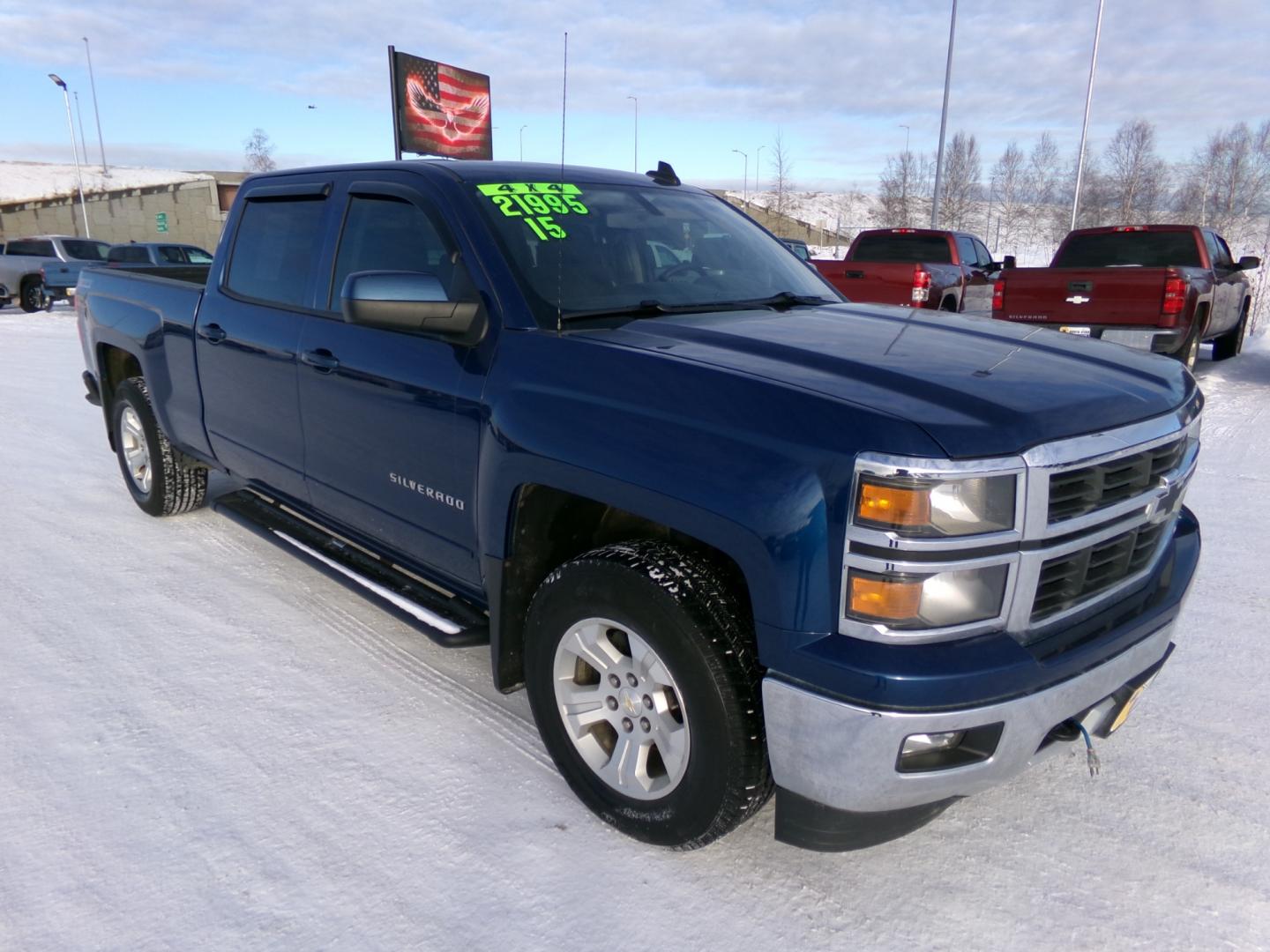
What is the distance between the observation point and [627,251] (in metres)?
3.22

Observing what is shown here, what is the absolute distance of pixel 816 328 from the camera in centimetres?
281

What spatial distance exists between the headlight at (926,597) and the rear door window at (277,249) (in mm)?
2646

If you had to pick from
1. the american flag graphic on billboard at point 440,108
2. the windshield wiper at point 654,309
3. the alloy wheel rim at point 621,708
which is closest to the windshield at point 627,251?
the windshield wiper at point 654,309

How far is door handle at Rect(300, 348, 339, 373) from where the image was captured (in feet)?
11.0

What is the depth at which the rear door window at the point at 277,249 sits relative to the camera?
3684mm

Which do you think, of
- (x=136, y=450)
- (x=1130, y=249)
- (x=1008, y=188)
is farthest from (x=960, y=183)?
(x=136, y=450)

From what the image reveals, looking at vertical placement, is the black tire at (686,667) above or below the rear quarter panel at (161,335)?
below

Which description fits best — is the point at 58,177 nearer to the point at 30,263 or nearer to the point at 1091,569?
the point at 30,263

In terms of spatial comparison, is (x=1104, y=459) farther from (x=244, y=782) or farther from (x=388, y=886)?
(x=244, y=782)

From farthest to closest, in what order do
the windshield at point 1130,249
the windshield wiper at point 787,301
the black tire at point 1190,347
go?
the windshield at point 1130,249
the black tire at point 1190,347
the windshield wiper at point 787,301

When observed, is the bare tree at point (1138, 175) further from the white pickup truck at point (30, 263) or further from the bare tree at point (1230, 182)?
the white pickup truck at point (30, 263)

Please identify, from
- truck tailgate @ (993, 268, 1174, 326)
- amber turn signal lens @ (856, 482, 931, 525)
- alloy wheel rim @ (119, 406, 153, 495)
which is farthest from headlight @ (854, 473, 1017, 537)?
truck tailgate @ (993, 268, 1174, 326)

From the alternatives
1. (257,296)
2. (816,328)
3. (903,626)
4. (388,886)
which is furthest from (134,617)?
(903,626)

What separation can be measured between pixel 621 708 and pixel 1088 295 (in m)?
8.44
